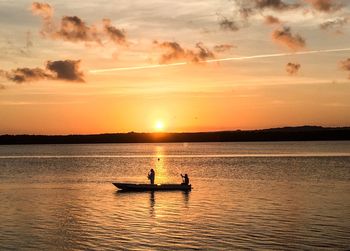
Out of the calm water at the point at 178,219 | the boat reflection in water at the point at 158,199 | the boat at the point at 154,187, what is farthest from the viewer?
the boat at the point at 154,187

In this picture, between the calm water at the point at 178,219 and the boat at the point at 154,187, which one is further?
the boat at the point at 154,187

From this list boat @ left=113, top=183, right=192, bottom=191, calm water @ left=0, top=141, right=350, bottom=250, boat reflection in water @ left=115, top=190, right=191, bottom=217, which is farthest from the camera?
boat @ left=113, top=183, right=192, bottom=191

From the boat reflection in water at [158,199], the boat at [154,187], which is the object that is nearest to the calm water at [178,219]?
the boat reflection in water at [158,199]

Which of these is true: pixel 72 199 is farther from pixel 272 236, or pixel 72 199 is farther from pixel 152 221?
pixel 272 236

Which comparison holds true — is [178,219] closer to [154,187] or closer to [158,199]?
[158,199]

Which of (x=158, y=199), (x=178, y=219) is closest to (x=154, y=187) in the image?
(x=158, y=199)

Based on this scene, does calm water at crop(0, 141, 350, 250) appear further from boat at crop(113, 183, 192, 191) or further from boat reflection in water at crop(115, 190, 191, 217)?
boat at crop(113, 183, 192, 191)

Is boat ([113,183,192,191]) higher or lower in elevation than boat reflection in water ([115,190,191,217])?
higher

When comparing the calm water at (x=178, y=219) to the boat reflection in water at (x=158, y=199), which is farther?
the boat reflection in water at (x=158, y=199)

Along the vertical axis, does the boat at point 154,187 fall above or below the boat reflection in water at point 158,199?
above

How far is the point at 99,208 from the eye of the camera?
4806 centimetres

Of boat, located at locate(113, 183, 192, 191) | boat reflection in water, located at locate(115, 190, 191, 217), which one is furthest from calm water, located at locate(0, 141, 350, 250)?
boat, located at locate(113, 183, 192, 191)

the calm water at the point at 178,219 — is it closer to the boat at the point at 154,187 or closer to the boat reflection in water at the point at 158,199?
the boat reflection in water at the point at 158,199

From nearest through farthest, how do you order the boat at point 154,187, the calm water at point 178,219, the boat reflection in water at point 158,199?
the calm water at point 178,219 → the boat reflection in water at point 158,199 → the boat at point 154,187
